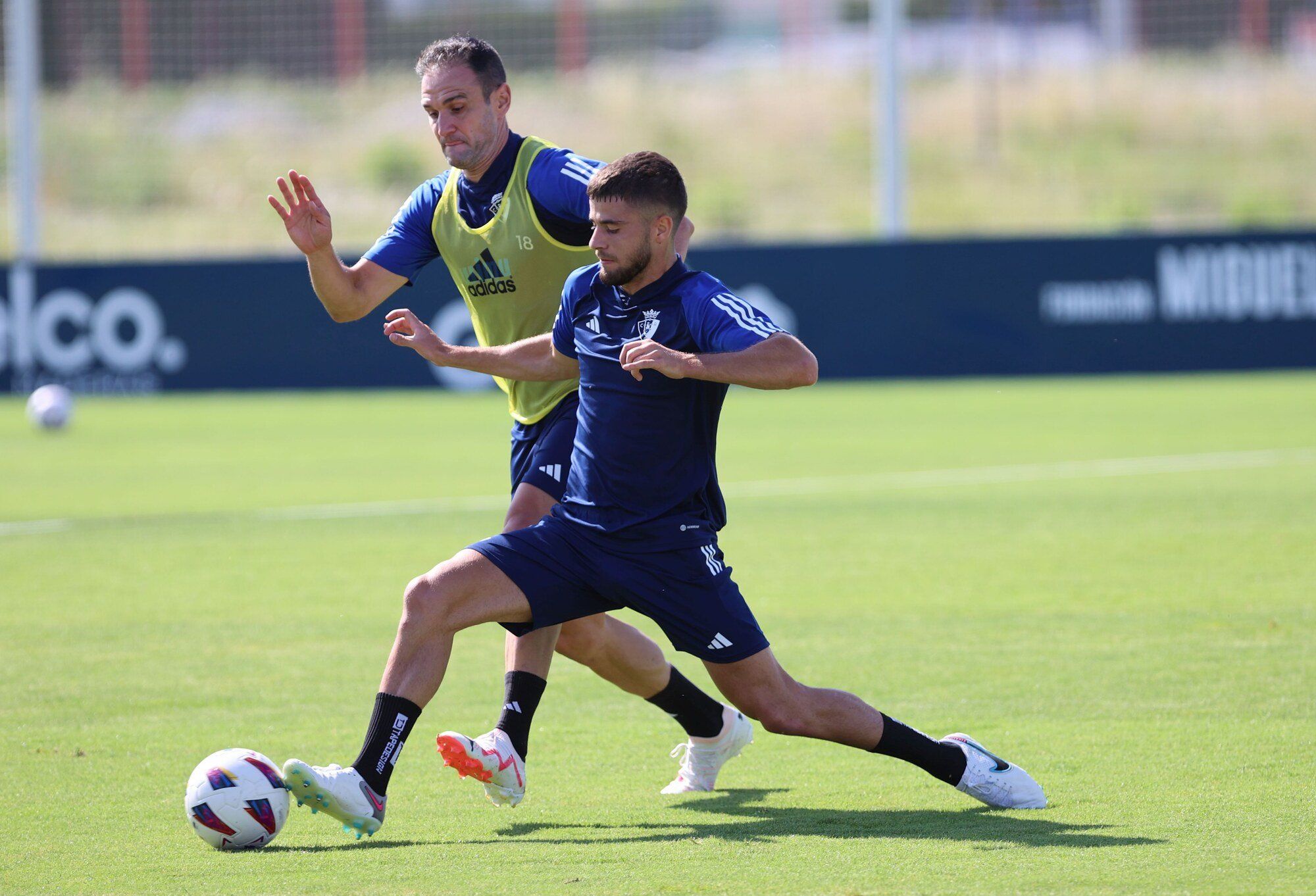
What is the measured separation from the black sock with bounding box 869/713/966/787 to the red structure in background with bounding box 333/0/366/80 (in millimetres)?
30354

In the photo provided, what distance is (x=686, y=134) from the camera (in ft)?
116

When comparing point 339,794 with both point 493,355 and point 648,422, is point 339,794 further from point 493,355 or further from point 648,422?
point 493,355

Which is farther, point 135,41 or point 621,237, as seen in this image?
point 135,41

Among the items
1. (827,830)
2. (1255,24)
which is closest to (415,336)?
(827,830)

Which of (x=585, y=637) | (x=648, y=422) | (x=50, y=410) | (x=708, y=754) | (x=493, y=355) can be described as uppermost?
(x=493, y=355)

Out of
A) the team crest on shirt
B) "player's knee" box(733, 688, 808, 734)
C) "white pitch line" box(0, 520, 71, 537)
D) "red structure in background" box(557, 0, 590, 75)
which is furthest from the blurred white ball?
"red structure in background" box(557, 0, 590, 75)

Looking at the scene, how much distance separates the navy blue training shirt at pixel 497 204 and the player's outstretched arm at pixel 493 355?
616mm

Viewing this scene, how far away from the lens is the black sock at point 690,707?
6207 millimetres

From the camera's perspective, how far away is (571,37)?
3522cm

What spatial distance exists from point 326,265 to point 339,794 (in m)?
2.09

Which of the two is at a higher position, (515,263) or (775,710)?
(515,263)

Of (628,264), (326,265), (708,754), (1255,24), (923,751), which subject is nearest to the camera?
(628,264)

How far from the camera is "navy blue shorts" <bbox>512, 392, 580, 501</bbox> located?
6.33 metres

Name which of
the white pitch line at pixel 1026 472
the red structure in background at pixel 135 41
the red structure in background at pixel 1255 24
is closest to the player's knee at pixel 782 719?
the white pitch line at pixel 1026 472
